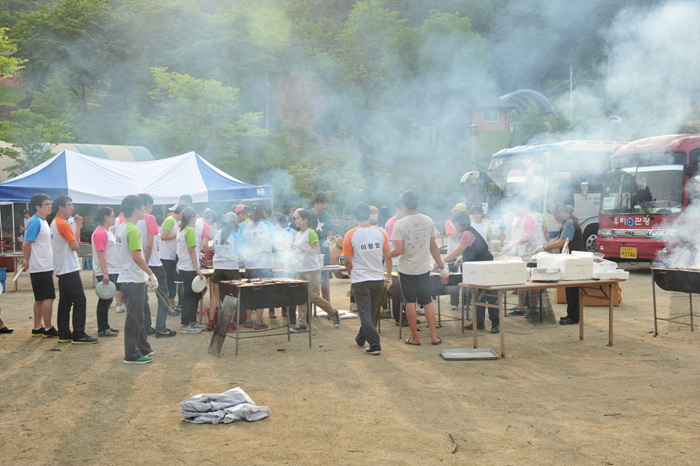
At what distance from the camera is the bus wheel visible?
601 inches

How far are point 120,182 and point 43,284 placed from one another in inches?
239

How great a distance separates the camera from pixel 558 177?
15070 millimetres

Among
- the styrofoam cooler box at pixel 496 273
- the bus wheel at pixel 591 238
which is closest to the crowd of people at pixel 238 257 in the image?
the styrofoam cooler box at pixel 496 273

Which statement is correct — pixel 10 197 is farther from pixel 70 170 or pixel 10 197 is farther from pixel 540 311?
pixel 540 311

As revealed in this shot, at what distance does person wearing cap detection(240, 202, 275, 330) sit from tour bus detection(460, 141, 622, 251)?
974cm

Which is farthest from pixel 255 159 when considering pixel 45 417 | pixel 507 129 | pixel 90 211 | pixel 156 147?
pixel 45 417

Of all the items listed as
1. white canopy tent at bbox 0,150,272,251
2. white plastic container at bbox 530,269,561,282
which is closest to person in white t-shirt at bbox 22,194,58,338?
white canopy tent at bbox 0,150,272,251

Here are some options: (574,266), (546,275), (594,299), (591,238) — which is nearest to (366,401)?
(546,275)

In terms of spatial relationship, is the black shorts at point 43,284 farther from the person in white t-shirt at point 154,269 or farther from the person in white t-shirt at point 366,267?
the person in white t-shirt at point 366,267

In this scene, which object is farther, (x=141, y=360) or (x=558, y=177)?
(x=558, y=177)

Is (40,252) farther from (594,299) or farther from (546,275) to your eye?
(594,299)

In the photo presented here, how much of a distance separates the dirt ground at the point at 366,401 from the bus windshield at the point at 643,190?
630cm

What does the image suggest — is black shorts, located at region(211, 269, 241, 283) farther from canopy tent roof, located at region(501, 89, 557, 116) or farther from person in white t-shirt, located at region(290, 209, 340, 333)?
canopy tent roof, located at region(501, 89, 557, 116)

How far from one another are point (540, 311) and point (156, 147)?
3254 cm
